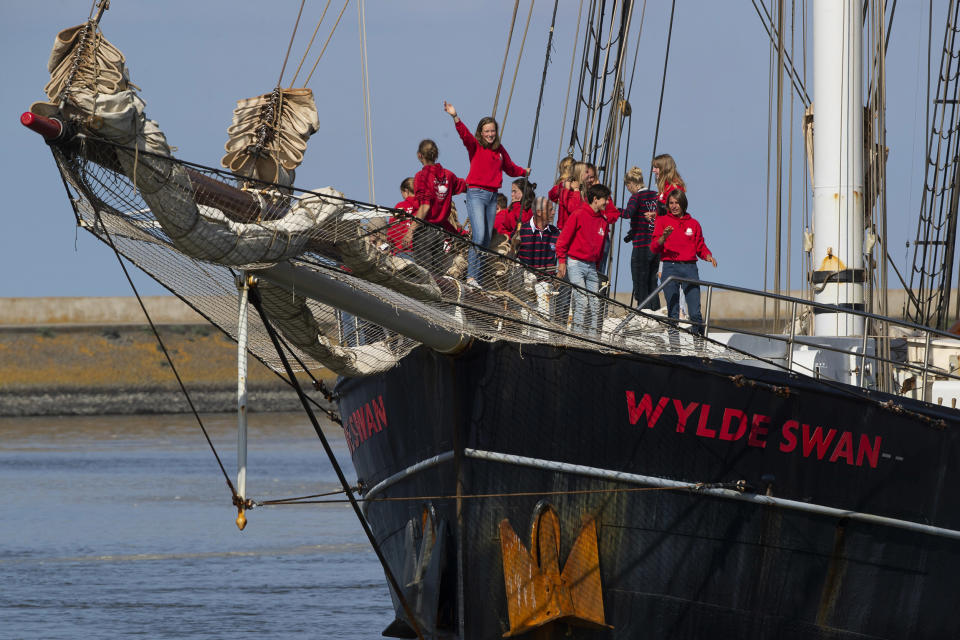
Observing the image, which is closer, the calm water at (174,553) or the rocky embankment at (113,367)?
the calm water at (174,553)

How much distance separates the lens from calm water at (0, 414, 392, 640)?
1438cm

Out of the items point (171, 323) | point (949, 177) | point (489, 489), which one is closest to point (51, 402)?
point (171, 323)

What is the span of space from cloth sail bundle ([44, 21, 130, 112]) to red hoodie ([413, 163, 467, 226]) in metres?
4.96

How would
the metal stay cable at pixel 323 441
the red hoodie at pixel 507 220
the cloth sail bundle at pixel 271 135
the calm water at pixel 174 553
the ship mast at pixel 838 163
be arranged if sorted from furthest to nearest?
the calm water at pixel 174 553
the red hoodie at pixel 507 220
the ship mast at pixel 838 163
the metal stay cable at pixel 323 441
the cloth sail bundle at pixel 271 135

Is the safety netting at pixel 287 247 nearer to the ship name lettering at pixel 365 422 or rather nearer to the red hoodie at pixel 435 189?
the ship name lettering at pixel 365 422

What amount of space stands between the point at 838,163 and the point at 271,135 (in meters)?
5.09

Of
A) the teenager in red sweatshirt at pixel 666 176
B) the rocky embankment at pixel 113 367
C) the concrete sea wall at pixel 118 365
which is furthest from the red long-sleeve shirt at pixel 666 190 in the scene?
the rocky embankment at pixel 113 367

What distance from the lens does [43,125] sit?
7738 millimetres

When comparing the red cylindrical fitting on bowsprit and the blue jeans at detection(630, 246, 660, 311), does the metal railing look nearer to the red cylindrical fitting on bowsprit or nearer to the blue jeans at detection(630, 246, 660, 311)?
the blue jeans at detection(630, 246, 660, 311)

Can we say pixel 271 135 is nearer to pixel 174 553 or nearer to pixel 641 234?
pixel 641 234

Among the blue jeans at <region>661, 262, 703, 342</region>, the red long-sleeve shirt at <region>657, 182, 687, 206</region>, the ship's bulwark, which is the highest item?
the red long-sleeve shirt at <region>657, 182, 687, 206</region>

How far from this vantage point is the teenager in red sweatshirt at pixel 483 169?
41.8 ft

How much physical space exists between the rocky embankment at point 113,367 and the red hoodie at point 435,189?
3243cm

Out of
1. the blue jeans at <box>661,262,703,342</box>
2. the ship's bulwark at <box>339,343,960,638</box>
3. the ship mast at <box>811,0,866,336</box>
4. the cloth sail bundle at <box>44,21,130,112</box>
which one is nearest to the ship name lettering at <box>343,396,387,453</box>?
the ship's bulwark at <box>339,343,960,638</box>
